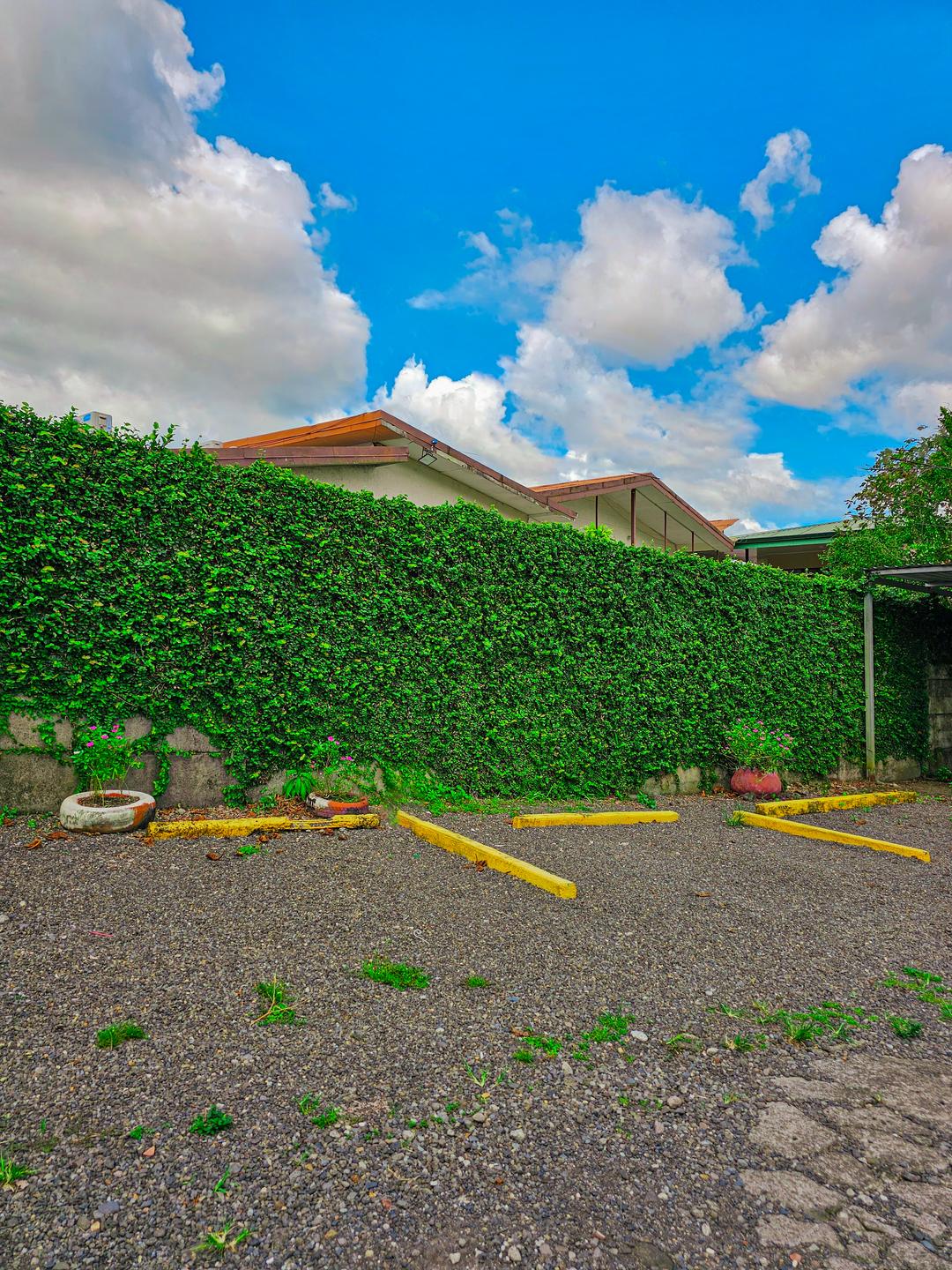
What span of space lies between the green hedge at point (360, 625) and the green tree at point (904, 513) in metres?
3.96

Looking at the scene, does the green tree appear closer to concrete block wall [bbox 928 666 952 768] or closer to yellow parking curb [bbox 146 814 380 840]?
concrete block wall [bbox 928 666 952 768]

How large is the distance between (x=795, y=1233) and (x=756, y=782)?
22.3ft

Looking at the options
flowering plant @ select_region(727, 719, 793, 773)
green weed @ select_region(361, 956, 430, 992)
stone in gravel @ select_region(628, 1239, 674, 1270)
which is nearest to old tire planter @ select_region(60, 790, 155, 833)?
green weed @ select_region(361, 956, 430, 992)

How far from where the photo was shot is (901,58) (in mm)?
6902

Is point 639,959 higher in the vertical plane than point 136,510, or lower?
lower

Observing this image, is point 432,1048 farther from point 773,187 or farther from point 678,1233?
point 773,187

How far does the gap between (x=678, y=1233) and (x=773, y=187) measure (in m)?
11.1

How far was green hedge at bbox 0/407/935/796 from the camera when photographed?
15.2 feet

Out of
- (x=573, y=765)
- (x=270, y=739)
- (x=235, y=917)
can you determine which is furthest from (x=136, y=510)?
(x=573, y=765)

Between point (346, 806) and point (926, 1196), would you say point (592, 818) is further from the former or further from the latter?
point (926, 1196)

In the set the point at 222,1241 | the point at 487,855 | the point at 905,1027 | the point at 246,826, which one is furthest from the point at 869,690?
the point at 222,1241

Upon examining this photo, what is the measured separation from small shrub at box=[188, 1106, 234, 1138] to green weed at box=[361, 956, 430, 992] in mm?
952

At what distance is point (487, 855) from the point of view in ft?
14.9

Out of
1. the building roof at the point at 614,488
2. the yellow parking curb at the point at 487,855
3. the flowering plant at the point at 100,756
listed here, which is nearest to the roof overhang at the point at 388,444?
the building roof at the point at 614,488
